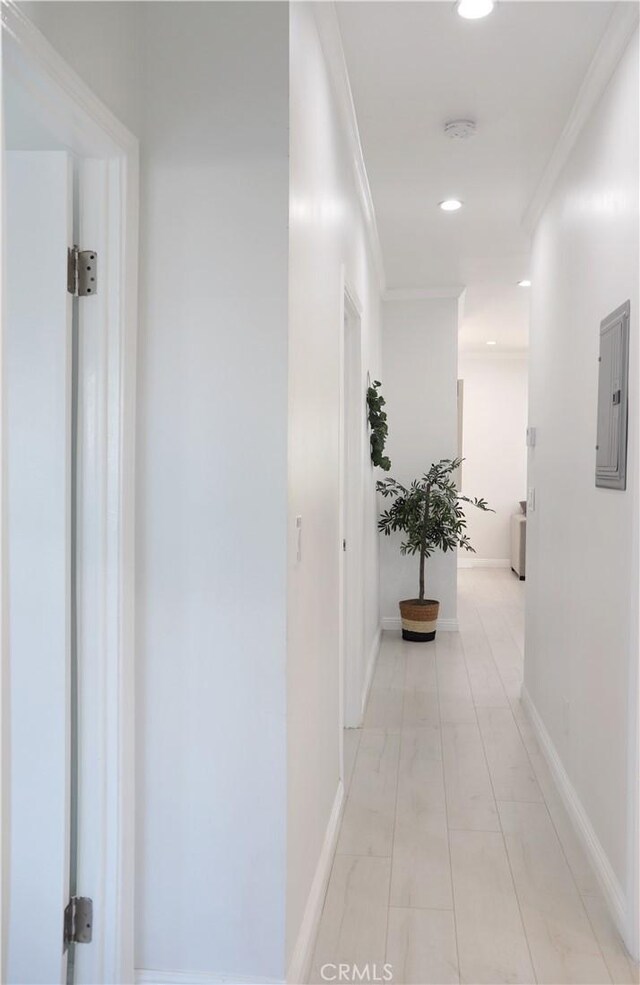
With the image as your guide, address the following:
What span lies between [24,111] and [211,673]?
48.7 inches

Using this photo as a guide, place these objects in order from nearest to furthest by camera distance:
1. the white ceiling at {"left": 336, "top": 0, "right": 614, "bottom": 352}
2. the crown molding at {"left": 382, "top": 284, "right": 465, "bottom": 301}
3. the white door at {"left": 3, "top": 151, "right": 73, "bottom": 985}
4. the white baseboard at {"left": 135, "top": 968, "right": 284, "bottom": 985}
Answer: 1. the white door at {"left": 3, "top": 151, "right": 73, "bottom": 985}
2. the white baseboard at {"left": 135, "top": 968, "right": 284, "bottom": 985}
3. the white ceiling at {"left": 336, "top": 0, "right": 614, "bottom": 352}
4. the crown molding at {"left": 382, "top": 284, "right": 465, "bottom": 301}

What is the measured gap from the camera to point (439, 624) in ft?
19.3

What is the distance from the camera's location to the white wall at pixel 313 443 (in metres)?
1.82

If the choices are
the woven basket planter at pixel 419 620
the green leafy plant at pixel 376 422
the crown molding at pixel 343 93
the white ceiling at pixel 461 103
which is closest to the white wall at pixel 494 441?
the woven basket planter at pixel 419 620

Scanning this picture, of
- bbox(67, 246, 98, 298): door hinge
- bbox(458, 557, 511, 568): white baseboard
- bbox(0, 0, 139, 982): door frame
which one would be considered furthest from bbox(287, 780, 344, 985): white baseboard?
bbox(458, 557, 511, 568): white baseboard

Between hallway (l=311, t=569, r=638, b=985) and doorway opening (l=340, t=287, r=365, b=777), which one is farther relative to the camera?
doorway opening (l=340, t=287, r=365, b=777)

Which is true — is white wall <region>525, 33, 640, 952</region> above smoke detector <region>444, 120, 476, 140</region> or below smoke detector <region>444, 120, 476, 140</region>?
below

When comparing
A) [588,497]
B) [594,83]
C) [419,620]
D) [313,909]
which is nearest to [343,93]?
[594,83]

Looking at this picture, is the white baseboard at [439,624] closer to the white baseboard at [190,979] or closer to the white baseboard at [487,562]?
the white baseboard at [487,562]

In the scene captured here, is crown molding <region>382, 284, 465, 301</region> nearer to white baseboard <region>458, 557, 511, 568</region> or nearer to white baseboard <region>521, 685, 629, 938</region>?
white baseboard <region>521, 685, 629, 938</region>

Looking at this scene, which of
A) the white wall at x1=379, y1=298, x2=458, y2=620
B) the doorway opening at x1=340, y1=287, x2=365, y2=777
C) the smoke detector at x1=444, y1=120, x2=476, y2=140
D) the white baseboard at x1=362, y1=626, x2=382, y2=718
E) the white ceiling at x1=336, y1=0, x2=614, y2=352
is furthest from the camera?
the white wall at x1=379, y1=298, x2=458, y2=620

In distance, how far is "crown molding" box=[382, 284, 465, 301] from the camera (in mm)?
5770

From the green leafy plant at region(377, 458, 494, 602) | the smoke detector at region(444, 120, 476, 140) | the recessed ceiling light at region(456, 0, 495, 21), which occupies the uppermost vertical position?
the smoke detector at region(444, 120, 476, 140)

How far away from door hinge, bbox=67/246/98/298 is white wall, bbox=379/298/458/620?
433cm
